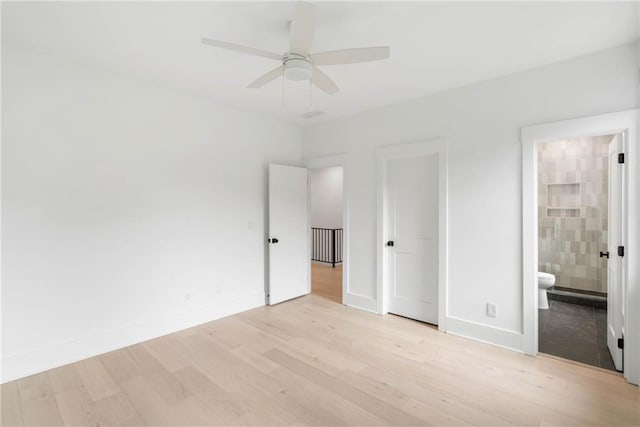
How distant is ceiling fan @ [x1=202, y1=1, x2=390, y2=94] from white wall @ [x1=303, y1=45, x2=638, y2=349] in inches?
67.3

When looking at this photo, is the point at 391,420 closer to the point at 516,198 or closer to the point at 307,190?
the point at 516,198

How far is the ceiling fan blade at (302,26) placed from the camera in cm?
162

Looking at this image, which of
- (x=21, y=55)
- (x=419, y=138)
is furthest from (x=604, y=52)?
(x=21, y=55)

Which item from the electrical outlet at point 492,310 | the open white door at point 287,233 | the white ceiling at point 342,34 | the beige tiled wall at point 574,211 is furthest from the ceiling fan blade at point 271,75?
the beige tiled wall at point 574,211

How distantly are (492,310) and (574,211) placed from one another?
276 cm

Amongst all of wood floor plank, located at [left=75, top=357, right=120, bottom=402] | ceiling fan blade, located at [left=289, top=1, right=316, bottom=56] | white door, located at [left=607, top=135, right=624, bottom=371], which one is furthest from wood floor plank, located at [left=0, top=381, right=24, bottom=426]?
white door, located at [left=607, top=135, right=624, bottom=371]

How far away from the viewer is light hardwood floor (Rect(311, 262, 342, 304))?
493cm

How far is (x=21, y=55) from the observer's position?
8.19 feet

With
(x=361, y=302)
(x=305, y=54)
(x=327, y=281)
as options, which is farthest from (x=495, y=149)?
(x=327, y=281)

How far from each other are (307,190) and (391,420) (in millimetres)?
3395

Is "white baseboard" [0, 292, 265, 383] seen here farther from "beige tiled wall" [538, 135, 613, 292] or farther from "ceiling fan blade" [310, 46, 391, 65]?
"beige tiled wall" [538, 135, 613, 292]

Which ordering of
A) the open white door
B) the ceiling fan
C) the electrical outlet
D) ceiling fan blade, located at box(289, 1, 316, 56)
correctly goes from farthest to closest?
the open white door → the electrical outlet → the ceiling fan → ceiling fan blade, located at box(289, 1, 316, 56)

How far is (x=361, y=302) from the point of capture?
13.8ft

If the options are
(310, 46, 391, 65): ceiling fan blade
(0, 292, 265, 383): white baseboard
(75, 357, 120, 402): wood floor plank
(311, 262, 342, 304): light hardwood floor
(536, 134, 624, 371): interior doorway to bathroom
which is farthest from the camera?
(311, 262, 342, 304): light hardwood floor
